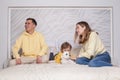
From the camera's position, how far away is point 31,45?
3.09 meters

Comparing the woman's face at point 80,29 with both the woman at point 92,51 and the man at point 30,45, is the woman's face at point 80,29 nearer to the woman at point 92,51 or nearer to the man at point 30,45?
the woman at point 92,51

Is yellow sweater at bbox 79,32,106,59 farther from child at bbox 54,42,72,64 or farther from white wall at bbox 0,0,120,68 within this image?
white wall at bbox 0,0,120,68

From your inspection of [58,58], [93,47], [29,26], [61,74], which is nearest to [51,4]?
[29,26]

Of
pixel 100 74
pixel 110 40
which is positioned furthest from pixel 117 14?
pixel 100 74

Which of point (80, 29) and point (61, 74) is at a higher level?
point (80, 29)

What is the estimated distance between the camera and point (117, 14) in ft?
10.9

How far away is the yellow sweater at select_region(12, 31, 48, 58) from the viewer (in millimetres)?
3070

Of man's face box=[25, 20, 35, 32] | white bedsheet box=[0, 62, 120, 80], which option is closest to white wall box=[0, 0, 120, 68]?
man's face box=[25, 20, 35, 32]

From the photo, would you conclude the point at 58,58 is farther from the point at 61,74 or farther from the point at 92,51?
the point at 61,74

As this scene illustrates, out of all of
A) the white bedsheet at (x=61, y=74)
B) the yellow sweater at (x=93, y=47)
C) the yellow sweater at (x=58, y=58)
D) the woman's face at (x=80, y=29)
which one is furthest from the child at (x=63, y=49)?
the white bedsheet at (x=61, y=74)

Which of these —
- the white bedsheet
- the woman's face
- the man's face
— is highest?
the man's face

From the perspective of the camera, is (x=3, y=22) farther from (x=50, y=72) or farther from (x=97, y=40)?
(x=50, y=72)

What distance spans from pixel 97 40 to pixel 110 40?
2.51 ft

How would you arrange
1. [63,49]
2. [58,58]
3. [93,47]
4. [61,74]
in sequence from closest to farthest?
[61,74] → [93,47] → [58,58] → [63,49]
